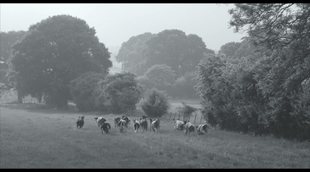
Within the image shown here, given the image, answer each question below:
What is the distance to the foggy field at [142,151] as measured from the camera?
18172 mm

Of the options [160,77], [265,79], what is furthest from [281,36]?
[160,77]

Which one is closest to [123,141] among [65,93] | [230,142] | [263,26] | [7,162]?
[230,142]

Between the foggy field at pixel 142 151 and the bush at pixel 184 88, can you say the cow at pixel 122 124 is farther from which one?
the bush at pixel 184 88

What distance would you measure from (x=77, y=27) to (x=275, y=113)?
45.4 metres

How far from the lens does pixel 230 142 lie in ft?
84.7

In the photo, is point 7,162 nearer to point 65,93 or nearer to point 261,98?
point 261,98

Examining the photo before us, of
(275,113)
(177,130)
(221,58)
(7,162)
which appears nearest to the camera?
(7,162)

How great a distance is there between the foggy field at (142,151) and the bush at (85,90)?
2847 cm

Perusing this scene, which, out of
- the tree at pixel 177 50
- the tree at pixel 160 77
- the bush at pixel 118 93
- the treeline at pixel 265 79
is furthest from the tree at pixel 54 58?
the tree at pixel 177 50

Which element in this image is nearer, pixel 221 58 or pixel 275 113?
pixel 275 113

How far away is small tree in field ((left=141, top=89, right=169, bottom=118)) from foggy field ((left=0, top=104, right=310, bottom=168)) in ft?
62.2

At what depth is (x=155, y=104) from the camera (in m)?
48.0

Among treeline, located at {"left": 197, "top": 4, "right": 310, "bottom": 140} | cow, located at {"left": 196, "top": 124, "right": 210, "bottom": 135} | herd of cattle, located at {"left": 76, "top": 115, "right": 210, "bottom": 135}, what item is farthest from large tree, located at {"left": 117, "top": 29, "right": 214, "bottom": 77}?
cow, located at {"left": 196, "top": 124, "right": 210, "bottom": 135}

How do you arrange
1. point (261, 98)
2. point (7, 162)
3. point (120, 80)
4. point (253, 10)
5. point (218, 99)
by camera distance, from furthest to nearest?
point (120, 80)
point (218, 99)
point (261, 98)
point (253, 10)
point (7, 162)
